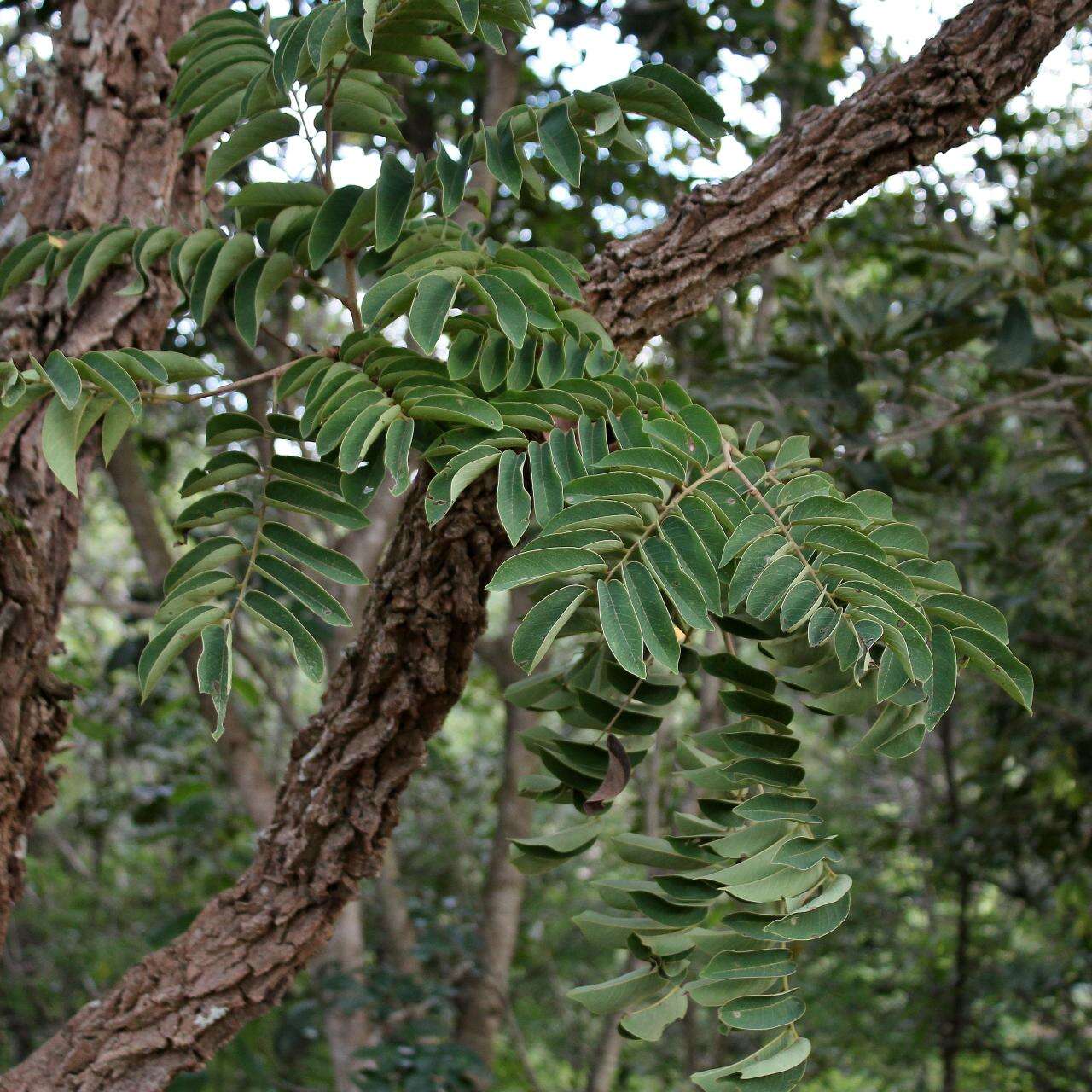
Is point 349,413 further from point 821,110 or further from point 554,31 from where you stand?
point 554,31

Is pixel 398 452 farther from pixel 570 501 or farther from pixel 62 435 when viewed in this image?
pixel 62 435

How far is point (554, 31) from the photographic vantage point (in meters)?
3.11

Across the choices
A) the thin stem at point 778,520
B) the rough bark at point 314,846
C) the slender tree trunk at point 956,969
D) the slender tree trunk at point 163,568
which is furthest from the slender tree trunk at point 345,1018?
the thin stem at point 778,520

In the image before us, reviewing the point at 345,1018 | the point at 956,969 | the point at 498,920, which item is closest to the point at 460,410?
the point at 498,920

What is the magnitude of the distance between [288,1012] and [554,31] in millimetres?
3078

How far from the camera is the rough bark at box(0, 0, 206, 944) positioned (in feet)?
4.39

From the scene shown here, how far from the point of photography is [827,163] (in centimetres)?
127

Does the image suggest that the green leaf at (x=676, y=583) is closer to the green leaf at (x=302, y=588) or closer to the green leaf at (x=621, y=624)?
the green leaf at (x=621, y=624)

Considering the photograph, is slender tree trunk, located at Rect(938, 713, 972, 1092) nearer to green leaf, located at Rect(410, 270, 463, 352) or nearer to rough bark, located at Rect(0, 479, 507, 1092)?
rough bark, located at Rect(0, 479, 507, 1092)

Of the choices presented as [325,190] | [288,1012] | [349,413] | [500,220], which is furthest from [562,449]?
[288,1012]

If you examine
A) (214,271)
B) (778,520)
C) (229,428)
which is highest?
(214,271)

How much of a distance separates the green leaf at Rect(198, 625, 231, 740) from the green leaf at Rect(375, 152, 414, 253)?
43 centimetres

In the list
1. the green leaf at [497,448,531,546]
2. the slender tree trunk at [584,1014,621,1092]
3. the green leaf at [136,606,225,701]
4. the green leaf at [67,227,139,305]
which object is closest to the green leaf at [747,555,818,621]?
the green leaf at [497,448,531,546]

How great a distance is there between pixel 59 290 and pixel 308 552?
2.24ft
